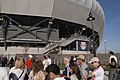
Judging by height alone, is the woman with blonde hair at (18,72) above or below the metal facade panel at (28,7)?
below

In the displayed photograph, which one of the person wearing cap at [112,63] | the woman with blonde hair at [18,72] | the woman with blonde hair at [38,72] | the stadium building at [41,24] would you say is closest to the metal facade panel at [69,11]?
the stadium building at [41,24]

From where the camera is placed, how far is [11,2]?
43156mm

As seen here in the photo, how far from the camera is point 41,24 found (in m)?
49.0

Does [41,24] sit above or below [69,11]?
below

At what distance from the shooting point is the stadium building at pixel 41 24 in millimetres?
44094

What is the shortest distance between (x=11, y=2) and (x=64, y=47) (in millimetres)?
13324

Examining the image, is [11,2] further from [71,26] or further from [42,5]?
[71,26]

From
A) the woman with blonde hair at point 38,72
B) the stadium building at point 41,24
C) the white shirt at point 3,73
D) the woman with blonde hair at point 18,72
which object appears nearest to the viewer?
the white shirt at point 3,73

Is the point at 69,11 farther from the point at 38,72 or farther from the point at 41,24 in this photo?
the point at 38,72

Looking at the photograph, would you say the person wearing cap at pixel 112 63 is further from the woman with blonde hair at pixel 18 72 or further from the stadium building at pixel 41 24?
the stadium building at pixel 41 24

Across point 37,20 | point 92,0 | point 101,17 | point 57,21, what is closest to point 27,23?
point 37,20

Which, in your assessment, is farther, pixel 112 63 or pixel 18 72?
pixel 112 63

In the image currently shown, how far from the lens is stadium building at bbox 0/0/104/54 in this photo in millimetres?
44094

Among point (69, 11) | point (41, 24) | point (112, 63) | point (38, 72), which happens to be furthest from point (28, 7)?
point (38, 72)
